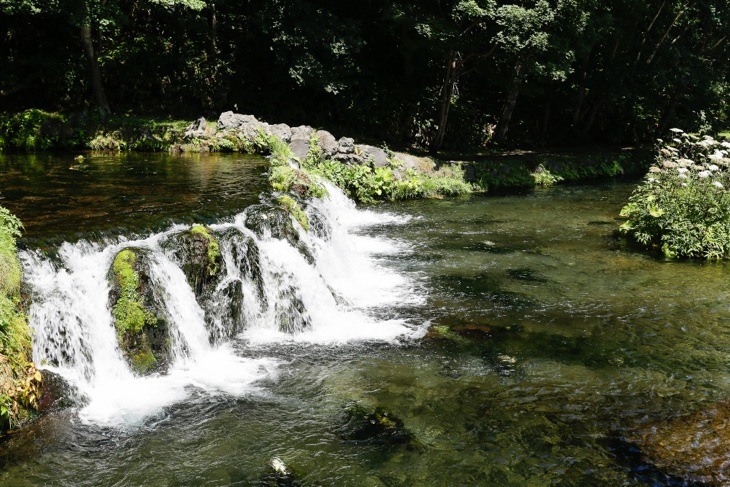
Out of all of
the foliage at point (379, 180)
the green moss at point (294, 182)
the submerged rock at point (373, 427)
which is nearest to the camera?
the submerged rock at point (373, 427)

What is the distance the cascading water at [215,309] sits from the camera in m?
7.93

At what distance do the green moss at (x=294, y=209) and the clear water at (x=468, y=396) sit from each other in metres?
2.30

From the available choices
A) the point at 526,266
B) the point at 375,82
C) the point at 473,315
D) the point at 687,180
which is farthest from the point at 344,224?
the point at 375,82

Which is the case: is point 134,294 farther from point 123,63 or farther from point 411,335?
point 123,63

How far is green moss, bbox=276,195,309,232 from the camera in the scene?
1309cm

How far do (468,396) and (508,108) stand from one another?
25.3m

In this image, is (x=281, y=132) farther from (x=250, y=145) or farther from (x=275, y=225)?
(x=275, y=225)

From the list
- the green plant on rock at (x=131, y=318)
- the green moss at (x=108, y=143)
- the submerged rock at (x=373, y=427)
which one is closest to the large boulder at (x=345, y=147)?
the green moss at (x=108, y=143)

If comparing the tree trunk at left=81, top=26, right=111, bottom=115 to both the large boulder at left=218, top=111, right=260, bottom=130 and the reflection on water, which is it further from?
the reflection on water

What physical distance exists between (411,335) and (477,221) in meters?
9.99

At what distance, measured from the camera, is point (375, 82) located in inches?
1216

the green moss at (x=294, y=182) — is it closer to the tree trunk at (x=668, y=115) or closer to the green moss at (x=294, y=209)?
the green moss at (x=294, y=209)

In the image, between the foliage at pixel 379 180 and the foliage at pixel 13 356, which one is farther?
the foliage at pixel 379 180

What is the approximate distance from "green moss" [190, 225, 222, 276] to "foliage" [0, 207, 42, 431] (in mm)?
2993
